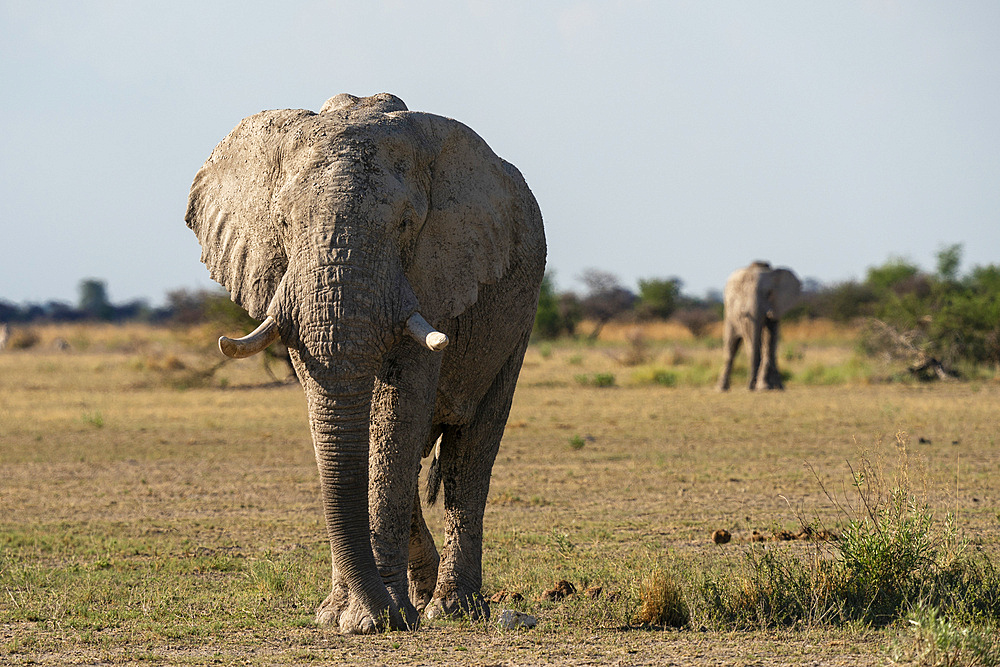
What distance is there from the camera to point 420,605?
22.4ft

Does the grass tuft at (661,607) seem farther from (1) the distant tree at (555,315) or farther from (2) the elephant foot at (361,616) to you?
(1) the distant tree at (555,315)

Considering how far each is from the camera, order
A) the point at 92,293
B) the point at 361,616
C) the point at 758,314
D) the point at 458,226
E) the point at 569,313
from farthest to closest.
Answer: the point at 92,293 → the point at 569,313 → the point at 758,314 → the point at 458,226 → the point at 361,616

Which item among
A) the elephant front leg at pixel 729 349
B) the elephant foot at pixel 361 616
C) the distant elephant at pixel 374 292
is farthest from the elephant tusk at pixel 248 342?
the elephant front leg at pixel 729 349

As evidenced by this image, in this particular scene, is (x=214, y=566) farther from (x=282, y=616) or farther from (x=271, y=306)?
(x=271, y=306)

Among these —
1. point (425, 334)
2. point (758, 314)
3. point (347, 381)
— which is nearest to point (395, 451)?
point (347, 381)

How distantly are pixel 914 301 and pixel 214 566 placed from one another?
936 inches

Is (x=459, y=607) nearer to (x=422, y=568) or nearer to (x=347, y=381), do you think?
(x=422, y=568)

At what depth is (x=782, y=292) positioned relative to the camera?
25.6 m

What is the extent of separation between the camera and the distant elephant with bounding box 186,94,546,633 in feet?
17.5

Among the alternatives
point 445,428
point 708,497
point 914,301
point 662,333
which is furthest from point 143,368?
point 662,333

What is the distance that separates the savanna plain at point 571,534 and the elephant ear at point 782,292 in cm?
455

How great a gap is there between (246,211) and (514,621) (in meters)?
2.49

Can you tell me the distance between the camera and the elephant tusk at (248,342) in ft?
16.7

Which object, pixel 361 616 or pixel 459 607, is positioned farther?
pixel 459 607
